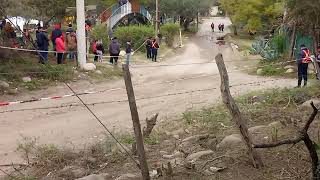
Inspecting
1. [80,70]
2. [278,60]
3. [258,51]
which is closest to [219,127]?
[80,70]

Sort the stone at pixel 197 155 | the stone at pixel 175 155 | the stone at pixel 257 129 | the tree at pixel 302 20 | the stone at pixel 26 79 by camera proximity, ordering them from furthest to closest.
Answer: the tree at pixel 302 20 < the stone at pixel 26 79 < the stone at pixel 257 129 < the stone at pixel 175 155 < the stone at pixel 197 155

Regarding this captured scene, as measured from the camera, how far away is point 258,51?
28.7m

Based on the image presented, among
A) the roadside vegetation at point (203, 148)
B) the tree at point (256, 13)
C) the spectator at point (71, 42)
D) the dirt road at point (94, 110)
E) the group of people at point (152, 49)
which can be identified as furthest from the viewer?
the tree at point (256, 13)

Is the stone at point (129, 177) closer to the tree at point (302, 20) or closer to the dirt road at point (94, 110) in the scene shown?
the dirt road at point (94, 110)

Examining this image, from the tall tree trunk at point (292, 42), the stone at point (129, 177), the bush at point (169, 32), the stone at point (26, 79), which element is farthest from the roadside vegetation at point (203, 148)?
the bush at point (169, 32)

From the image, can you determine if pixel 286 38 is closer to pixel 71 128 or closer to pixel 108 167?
pixel 71 128

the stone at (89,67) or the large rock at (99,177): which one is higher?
the stone at (89,67)

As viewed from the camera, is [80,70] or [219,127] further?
[80,70]

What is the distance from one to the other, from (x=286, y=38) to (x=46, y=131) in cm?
1476

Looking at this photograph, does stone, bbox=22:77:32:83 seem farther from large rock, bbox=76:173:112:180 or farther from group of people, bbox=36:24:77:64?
large rock, bbox=76:173:112:180

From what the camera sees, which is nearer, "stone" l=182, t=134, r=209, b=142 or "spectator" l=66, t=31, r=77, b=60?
"stone" l=182, t=134, r=209, b=142

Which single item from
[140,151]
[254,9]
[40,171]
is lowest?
[40,171]

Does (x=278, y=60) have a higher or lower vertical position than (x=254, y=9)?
lower

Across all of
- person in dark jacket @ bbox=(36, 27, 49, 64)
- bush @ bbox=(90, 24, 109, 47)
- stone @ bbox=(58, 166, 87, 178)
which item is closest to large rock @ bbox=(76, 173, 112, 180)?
stone @ bbox=(58, 166, 87, 178)
